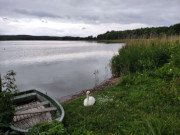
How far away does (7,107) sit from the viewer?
3.50m

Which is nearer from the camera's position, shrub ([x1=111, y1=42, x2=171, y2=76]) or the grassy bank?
the grassy bank

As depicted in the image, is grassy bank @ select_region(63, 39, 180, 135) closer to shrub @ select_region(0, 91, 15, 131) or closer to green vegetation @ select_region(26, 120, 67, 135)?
green vegetation @ select_region(26, 120, 67, 135)

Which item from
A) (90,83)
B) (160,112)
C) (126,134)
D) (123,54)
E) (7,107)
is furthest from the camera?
(90,83)

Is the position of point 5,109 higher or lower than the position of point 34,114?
higher

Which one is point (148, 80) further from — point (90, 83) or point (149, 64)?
point (90, 83)

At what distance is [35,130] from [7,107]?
1305 mm

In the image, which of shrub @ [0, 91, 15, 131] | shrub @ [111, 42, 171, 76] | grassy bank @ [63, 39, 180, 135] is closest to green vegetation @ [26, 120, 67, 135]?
grassy bank @ [63, 39, 180, 135]

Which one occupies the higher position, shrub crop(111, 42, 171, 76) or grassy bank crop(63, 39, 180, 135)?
shrub crop(111, 42, 171, 76)

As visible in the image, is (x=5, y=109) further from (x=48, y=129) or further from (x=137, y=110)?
(x=137, y=110)

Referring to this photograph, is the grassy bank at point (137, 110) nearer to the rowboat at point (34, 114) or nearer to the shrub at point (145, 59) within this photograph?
the shrub at point (145, 59)

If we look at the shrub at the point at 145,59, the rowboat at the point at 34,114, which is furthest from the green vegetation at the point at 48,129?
the shrub at the point at 145,59

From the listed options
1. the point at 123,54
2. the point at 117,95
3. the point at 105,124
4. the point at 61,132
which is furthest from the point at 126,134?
the point at 123,54

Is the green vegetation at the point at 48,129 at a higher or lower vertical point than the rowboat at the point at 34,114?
higher

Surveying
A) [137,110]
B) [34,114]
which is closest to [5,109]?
[34,114]
